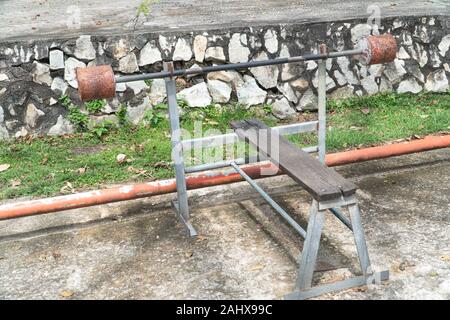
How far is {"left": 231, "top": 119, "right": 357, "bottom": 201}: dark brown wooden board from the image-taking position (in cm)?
307

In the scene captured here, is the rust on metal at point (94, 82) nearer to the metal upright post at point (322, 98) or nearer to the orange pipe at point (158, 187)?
the orange pipe at point (158, 187)

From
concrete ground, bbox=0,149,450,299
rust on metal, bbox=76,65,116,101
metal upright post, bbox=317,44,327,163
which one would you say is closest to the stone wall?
concrete ground, bbox=0,149,450,299

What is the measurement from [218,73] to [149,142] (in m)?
1.09

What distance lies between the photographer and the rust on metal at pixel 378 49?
12.6ft

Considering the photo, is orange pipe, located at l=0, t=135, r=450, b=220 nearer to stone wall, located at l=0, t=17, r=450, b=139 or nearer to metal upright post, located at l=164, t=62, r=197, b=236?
metal upright post, located at l=164, t=62, r=197, b=236

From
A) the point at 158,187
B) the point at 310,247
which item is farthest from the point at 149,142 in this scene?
the point at 310,247

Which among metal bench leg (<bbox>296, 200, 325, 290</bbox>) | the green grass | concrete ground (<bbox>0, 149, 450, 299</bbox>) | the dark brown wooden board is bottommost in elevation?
concrete ground (<bbox>0, 149, 450, 299</bbox>)

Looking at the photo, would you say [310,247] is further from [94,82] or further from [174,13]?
[174,13]

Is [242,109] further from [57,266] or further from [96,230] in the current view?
[57,266]

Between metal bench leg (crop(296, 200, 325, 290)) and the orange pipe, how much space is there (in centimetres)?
121

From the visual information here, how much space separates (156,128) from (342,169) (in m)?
1.96

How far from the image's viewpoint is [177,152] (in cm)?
392

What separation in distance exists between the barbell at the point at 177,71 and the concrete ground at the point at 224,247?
3.43ft
